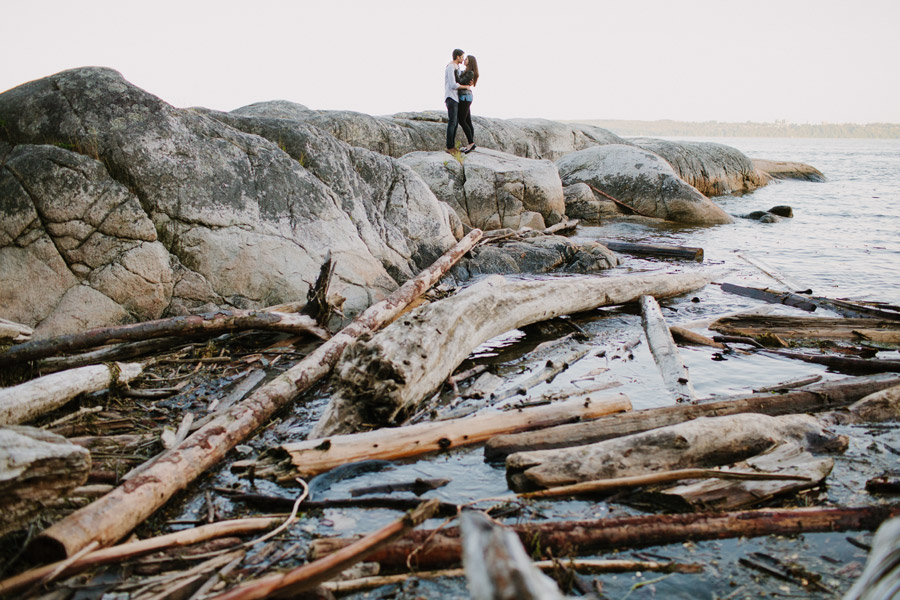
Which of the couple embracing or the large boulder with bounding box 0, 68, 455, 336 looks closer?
the large boulder with bounding box 0, 68, 455, 336

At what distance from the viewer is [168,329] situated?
5.45 m

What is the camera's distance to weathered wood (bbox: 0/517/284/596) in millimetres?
2492

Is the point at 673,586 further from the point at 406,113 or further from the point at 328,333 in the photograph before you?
the point at 406,113

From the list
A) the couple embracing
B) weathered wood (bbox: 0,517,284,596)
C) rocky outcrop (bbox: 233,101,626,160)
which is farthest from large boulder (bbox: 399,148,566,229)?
weathered wood (bbox: 0,517,284,596)

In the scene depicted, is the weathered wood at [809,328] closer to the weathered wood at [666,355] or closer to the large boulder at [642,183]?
the weathered wood at [666,355]


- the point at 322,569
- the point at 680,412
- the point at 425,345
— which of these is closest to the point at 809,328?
the point at 680,412

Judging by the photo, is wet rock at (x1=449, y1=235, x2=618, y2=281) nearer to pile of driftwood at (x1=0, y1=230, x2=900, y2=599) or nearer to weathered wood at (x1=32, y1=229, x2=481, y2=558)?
pile of driftwood at (x1=0, y1=230, x2=900, y2=599)

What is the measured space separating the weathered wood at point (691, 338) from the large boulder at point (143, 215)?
3735 mm

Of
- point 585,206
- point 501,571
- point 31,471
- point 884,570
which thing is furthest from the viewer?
point 585,206

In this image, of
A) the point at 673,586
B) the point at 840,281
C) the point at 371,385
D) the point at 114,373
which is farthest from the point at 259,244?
the point at 840,281

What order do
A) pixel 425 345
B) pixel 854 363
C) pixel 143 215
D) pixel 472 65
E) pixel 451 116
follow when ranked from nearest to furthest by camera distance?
pixel 425 345, pixel 854 363, pixel 143 215, pixel 472 65, pixel 451 116

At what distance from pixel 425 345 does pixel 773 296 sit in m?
5.73

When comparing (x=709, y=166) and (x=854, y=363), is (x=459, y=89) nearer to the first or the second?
(x=854, y=363)

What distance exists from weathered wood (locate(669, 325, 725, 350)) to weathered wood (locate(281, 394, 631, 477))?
2.44 meters
